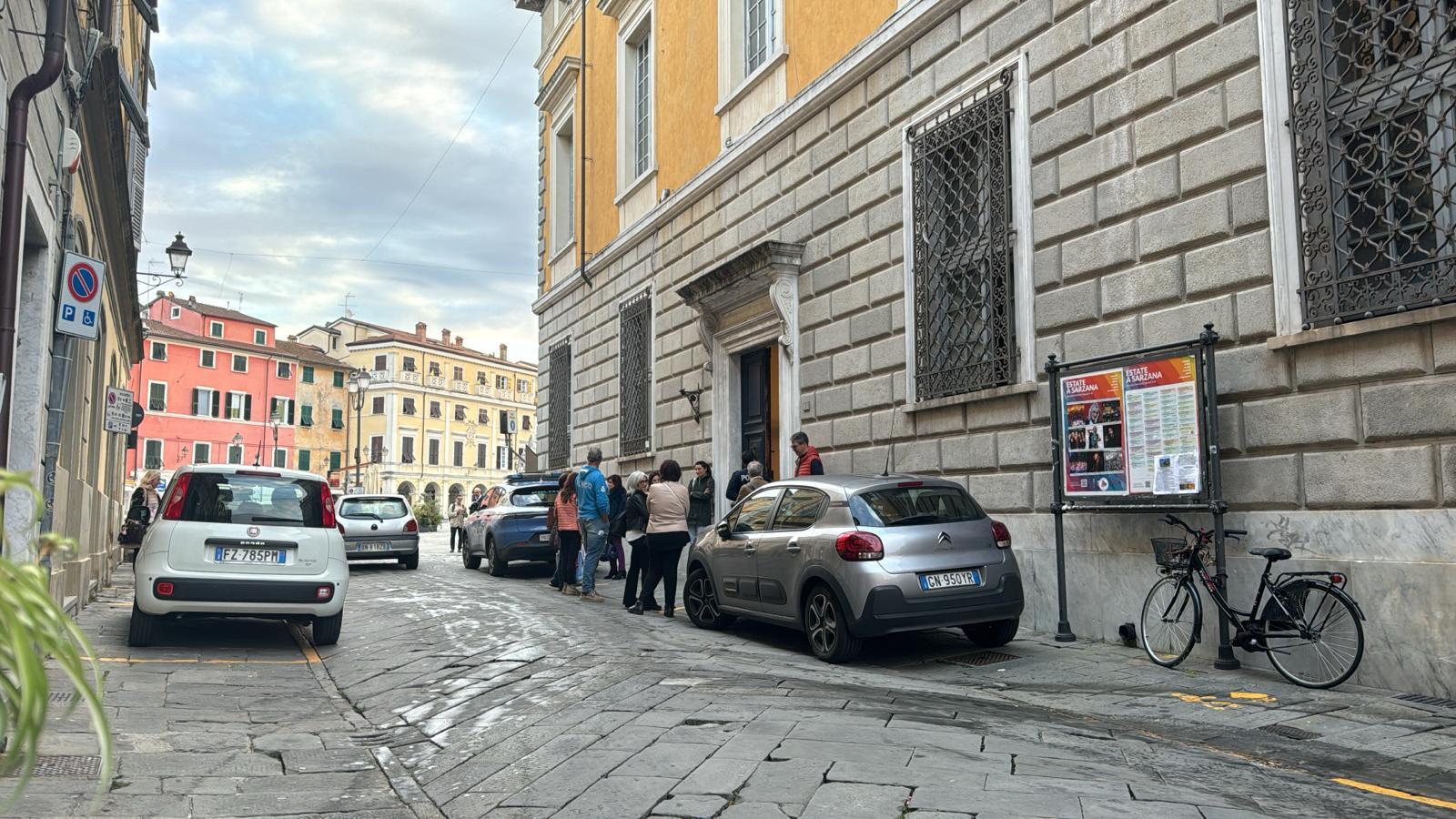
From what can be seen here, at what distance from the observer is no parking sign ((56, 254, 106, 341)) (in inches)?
412

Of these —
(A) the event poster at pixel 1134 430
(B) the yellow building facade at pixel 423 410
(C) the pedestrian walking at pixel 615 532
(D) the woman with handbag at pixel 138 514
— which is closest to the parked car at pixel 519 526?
(C) the pedestrian walking at pixel 615 532

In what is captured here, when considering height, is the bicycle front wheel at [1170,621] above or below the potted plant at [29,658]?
below

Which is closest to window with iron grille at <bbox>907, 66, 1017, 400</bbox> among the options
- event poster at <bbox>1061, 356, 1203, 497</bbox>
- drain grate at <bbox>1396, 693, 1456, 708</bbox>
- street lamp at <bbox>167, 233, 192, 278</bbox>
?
event poster at <bbox>1061, 356, 1203, 497</bbox>

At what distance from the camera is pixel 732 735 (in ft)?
19.5

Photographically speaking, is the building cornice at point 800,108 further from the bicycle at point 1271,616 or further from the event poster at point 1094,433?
the bicycle at point 1271,616

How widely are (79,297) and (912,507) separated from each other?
781cm

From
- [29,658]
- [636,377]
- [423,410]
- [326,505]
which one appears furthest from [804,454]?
[423,410]

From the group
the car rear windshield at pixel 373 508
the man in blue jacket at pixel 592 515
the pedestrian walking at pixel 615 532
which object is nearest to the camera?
the man in blue jacket at pixel 592 515

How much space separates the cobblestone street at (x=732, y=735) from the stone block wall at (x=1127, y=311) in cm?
99

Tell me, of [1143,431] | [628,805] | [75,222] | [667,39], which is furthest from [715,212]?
[628,805]

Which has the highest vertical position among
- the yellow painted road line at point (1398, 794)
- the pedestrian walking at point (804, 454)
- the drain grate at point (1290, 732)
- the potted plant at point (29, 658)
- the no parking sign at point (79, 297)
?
the no parking sign at point (79, 297)

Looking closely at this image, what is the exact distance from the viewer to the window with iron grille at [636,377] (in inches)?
784

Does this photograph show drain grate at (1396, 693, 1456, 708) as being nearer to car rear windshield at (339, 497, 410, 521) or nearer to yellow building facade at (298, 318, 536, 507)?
car rear windshield at (339, 497, 410, 521)

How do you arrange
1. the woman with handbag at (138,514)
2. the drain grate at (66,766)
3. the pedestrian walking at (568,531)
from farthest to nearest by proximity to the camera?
the woman with handbag at (138,514)
the pedestrian walking at (568,531)
the drain grate at (66,766)
